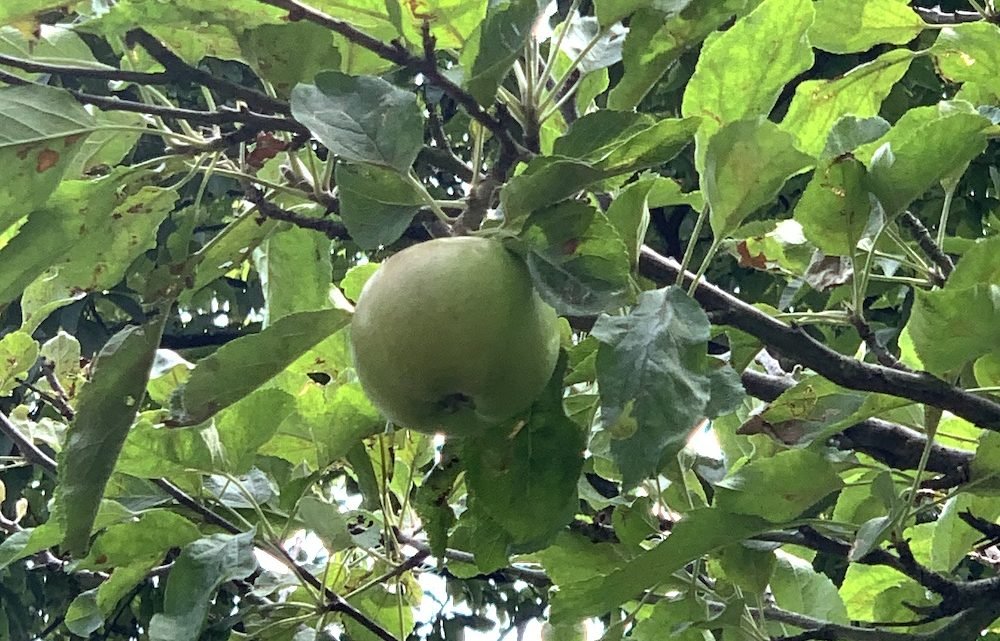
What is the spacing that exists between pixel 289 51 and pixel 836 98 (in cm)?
56

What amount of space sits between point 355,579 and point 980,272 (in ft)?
2.48

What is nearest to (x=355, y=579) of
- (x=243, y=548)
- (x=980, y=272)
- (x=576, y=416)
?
(x=243, y=548)

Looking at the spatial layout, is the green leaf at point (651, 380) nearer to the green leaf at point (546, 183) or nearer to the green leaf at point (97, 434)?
the green leaf at point (546, 183)

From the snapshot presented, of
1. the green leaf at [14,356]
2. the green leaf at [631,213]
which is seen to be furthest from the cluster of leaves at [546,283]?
the green leaf at [14,356]

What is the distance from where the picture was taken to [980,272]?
0.74 metres

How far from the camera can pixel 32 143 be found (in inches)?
29.0

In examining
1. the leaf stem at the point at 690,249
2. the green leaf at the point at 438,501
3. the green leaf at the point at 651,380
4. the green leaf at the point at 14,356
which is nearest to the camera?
the green leaf at the point at 651,380

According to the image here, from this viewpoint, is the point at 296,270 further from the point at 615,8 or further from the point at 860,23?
the point at 860,23

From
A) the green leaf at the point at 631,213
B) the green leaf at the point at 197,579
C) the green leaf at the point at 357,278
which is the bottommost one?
the green leaf at the point at 197,579

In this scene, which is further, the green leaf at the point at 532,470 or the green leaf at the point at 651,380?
the green leaf at the point at 532,470

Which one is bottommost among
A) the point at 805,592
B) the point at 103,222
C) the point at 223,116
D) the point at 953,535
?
the point at 805,592

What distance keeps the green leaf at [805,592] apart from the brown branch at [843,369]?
0.40m

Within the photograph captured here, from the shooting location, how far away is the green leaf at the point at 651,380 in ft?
1.72

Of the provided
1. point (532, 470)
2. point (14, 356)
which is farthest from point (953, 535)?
point (14, 356)
